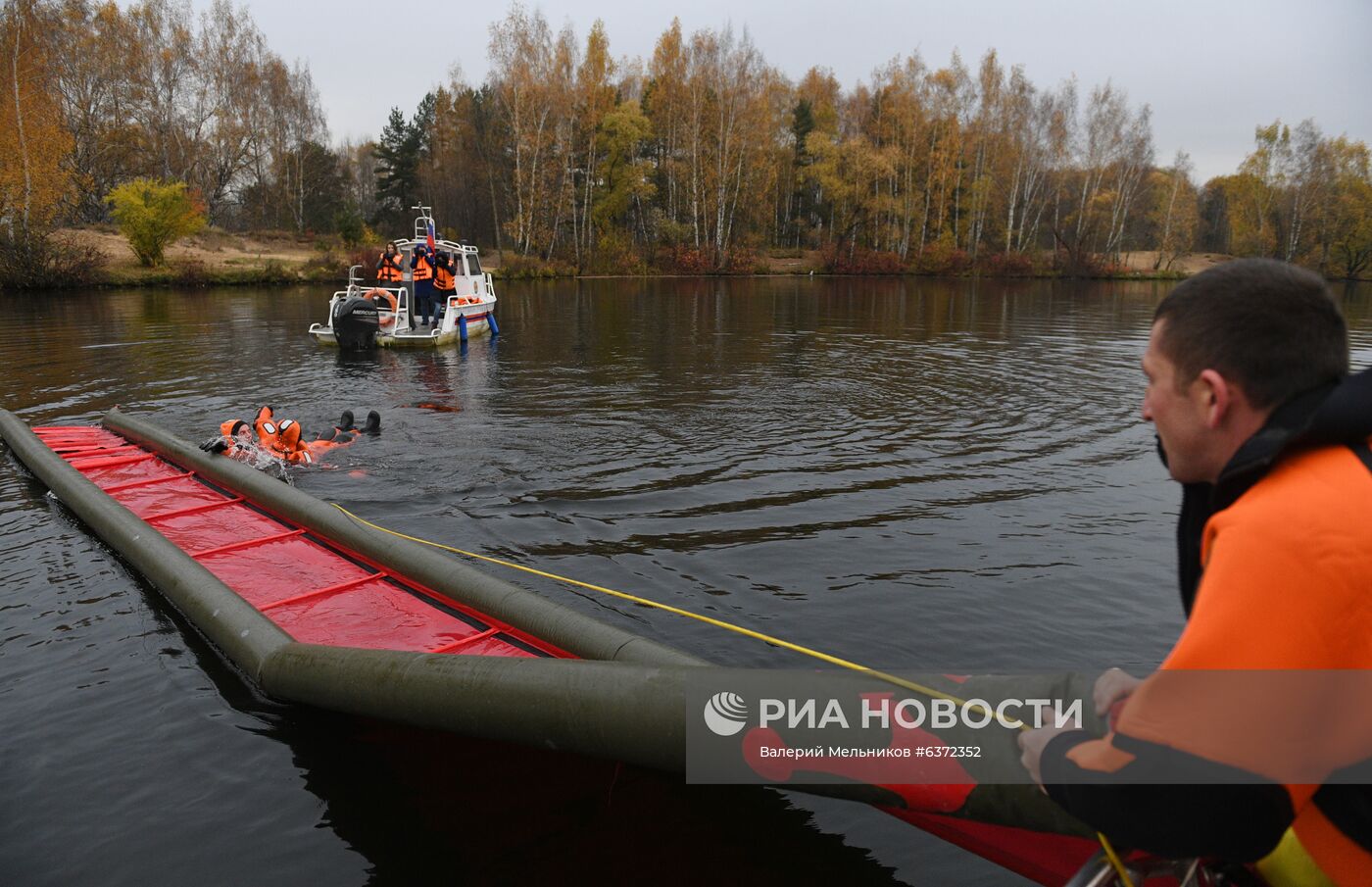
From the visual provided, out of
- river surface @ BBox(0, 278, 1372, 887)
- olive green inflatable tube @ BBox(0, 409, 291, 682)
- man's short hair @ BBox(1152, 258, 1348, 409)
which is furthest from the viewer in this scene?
olive green inflatable tube @ BBox(0, 409, 291, 682)

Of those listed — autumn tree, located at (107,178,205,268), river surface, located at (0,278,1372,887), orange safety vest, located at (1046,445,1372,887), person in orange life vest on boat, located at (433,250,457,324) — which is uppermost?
autumn tree, located at (107,178,205,268)

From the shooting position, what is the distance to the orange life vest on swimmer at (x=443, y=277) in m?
20.8

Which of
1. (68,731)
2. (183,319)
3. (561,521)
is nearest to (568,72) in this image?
(183,319)

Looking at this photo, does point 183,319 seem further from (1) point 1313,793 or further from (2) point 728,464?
(1) point 1313,793

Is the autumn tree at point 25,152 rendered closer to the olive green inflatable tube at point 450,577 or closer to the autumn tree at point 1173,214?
the olive green inflatable tube at point 450,577

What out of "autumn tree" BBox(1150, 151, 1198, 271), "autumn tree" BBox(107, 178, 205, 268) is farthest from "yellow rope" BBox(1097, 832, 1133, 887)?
"autumn tree" BBox(1150, 151, 1198, 271)

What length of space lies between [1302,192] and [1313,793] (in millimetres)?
73858

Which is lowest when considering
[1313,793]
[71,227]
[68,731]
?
[68,731]

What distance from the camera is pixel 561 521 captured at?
7969 millimetres

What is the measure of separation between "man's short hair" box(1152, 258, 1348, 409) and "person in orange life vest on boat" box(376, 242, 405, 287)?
21.3 metres

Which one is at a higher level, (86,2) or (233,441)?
(86,2)

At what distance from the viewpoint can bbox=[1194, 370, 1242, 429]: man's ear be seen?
1.57 m

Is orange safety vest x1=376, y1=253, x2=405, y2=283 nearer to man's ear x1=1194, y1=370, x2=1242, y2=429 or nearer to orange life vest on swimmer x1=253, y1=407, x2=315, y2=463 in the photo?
orange life vest on swimmer x1=253, y1=407, x2=315, y2=463

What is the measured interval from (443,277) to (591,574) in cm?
1595
